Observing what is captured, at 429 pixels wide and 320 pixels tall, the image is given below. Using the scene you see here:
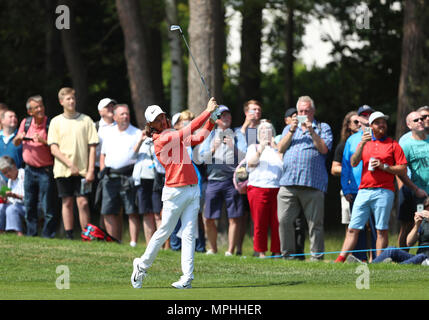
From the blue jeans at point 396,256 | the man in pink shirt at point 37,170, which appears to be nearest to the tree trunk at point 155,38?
the man in pink shirt at point 37,170

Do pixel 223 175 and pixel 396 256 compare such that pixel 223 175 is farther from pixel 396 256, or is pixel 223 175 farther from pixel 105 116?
pixel 396 256

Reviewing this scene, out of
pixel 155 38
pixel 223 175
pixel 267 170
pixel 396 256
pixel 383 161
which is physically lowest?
pixel 396 256

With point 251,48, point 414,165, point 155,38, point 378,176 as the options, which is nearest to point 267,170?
point 378,176

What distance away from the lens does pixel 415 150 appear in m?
14.8

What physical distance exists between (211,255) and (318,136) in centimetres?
251

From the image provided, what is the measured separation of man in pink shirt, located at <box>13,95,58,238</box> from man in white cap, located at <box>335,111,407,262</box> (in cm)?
558

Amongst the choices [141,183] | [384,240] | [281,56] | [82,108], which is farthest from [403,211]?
[281,56]

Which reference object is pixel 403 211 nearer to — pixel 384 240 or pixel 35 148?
pixel 384 240

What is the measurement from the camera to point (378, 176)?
46.5 ft

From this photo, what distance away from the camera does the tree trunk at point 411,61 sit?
64.7ft

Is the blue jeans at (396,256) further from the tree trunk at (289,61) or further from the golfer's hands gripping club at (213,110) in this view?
the tree trunk at (289,61)

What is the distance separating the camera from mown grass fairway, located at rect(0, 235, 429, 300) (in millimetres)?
10328

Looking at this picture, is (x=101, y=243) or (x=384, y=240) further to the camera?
(x=101, y=243)

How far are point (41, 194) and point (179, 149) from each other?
20.1 ft
